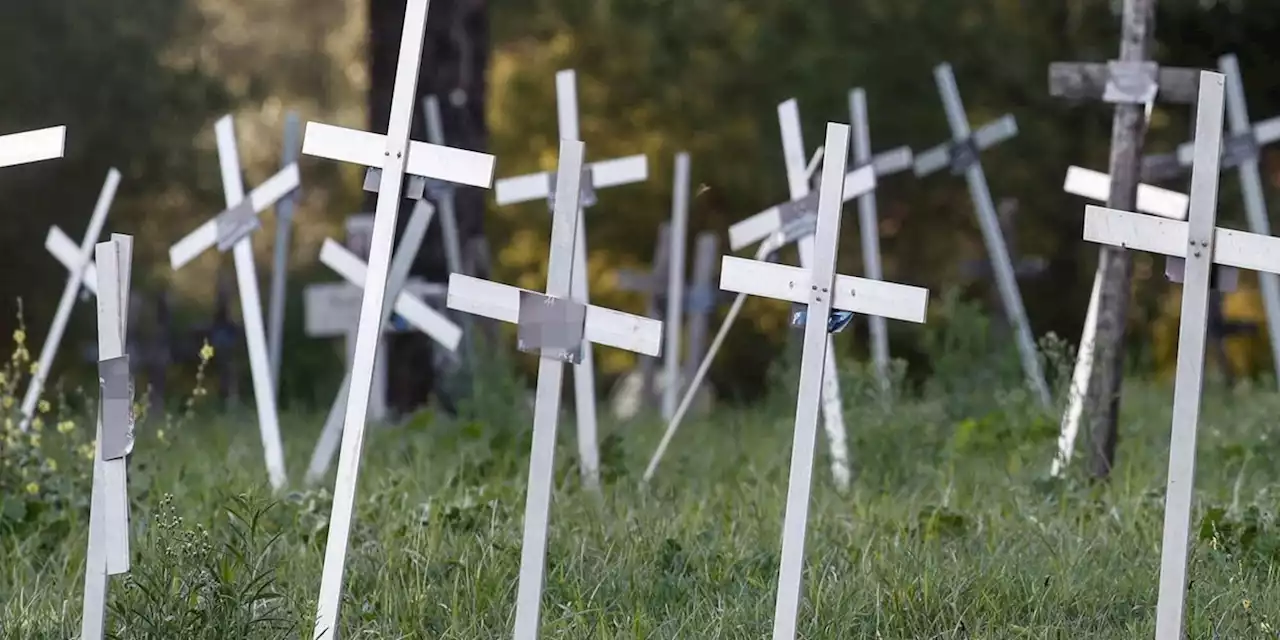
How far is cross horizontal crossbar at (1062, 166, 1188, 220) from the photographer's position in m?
5.37

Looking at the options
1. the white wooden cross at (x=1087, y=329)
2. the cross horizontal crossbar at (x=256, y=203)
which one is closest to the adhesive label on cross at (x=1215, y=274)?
the white wooden cross at (x=1087, y=329)

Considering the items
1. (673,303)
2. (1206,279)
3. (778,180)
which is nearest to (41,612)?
(1206,279)

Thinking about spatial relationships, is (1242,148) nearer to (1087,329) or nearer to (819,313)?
(1087,329)

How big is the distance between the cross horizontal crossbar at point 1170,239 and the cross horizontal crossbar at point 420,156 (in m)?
1.52

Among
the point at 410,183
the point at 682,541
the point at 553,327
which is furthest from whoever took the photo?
the point at 682,541

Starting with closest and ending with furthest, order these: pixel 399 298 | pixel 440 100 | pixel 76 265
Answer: pixel 399 298
pixel 76 265
pixel 440 100

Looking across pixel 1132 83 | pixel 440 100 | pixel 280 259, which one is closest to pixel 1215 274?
pixel 1132 83

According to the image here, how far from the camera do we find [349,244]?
8.14 m

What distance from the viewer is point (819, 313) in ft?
12.4

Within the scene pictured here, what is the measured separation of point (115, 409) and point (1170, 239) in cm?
A: 259

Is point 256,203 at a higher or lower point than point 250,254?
higher

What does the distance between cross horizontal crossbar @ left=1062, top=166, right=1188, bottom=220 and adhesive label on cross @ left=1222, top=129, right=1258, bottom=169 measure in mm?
1803

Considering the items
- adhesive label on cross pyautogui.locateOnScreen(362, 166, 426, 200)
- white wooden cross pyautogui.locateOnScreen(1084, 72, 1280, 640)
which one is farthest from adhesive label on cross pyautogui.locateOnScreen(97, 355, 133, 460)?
white wooden cross pyautogui.locateOnScreen(1084, 72, 1280, 640)

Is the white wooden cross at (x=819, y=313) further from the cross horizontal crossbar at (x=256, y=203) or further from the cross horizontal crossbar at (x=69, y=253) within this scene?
the cross horizontal crossbar at (x=69, y=253)
